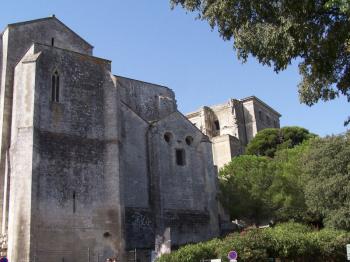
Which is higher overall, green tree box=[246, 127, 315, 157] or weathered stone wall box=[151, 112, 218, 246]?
green tree box=[246, 127, 315, 157]

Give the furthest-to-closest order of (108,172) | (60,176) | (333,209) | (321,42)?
1. (333,209)
2. (108,172)
3. (60,176)
4. (321,42)

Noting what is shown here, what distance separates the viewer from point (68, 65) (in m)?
27.1

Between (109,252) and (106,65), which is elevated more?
(106,65)

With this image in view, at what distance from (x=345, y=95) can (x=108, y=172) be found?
15.1 meters

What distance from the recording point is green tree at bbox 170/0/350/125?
1295 centimetres

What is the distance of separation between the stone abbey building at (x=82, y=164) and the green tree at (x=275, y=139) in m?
29.4

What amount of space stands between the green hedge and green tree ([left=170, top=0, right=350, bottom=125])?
28.8 ft

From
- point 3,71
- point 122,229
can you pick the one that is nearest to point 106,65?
point 3,71

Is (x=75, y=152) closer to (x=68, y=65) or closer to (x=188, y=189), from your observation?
(x=68, y=65)

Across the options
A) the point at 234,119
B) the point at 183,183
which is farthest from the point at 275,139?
the point at 183,183

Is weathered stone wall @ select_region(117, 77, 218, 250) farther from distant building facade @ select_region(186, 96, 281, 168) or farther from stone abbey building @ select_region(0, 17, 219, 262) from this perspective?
distant building facade @ select_region(186, 96, 281, 168)

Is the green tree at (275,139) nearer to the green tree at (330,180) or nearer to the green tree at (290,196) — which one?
the green tree at (290,196)

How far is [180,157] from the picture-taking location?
3256 cm

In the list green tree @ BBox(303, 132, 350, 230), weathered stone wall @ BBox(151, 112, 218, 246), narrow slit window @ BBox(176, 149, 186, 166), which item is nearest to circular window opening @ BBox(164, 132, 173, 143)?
weathered stone wall @ BBox(151, 112, 218, 246)
